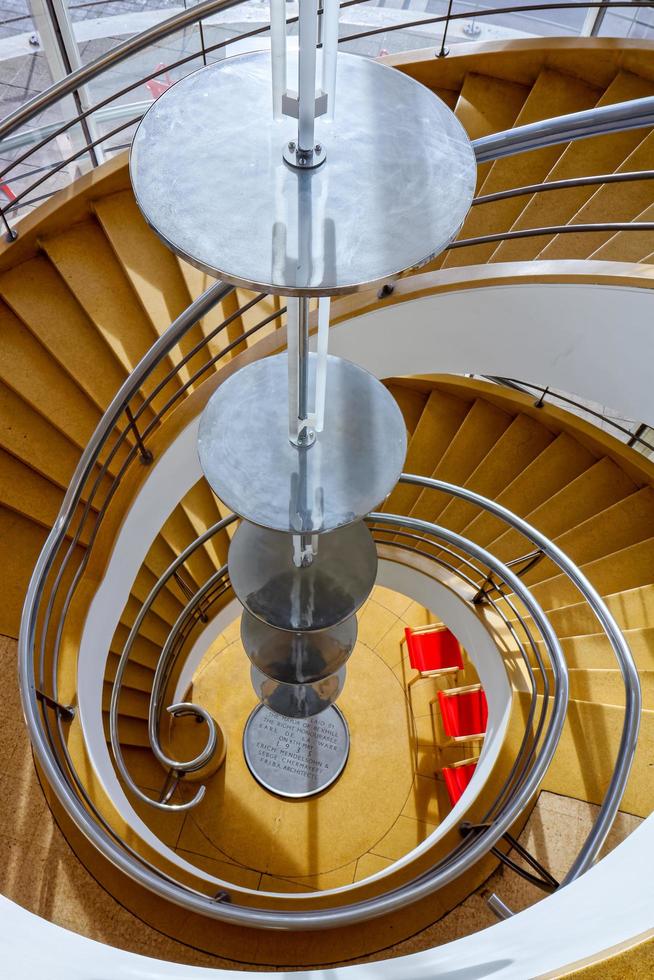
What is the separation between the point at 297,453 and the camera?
2.38 meters

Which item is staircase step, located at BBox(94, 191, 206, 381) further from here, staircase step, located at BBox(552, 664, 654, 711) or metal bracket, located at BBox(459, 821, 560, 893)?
metal bracket, located at BBox(459, 821, 560, 893)

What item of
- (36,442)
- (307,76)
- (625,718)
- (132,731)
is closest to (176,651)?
(132,731)

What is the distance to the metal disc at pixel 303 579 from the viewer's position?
291cm

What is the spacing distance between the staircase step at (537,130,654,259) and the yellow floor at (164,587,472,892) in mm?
4644

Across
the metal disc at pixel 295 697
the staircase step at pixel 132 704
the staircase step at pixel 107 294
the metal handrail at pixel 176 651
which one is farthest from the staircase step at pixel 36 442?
the staircase step at pixel 132 704

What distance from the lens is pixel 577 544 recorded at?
5723mm

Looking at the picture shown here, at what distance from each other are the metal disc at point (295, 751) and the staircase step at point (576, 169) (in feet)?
15.2

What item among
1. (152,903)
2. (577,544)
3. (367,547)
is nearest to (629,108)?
(367,547)

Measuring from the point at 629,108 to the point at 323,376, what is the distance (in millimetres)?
1729

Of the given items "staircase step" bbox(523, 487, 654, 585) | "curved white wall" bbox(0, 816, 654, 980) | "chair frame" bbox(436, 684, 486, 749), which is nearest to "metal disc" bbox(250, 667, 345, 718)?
"staircase step" bbox(523, 487, 654, 585)

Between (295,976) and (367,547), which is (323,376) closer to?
(367,547)

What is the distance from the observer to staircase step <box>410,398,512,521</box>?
21.5 feet

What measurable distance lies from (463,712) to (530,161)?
5.05 m

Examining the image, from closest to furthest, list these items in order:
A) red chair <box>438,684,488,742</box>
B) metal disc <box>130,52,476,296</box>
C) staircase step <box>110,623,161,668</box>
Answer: metal disc <box>130,52,476,296</box>, staircase step <box>110,623,161,668</box>, red chair <box>438,684,488,742</box>
